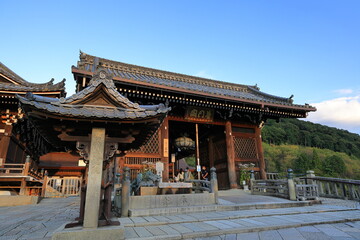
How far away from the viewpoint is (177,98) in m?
11.7

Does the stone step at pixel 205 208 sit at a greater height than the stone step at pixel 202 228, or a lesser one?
greater

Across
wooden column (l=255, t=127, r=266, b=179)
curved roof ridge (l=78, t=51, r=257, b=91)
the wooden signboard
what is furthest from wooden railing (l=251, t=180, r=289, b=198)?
curved roof ridge (l=78, t=51, r=257, b=91)

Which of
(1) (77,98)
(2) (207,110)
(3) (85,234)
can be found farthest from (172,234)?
(2) (207,110)

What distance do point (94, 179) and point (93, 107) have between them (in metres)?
1.49

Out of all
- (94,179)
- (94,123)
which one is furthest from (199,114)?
(94,179)

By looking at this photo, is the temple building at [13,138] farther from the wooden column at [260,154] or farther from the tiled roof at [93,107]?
the wooden column at [260,154]

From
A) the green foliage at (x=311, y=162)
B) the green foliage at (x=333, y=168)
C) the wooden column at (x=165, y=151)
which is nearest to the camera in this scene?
the wooden column at (x=165, y=151)

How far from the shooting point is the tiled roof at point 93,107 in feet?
13.4

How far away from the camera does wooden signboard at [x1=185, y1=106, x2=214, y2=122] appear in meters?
13.1

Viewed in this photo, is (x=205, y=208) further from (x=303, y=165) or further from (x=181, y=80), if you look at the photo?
(x=303, y=165)

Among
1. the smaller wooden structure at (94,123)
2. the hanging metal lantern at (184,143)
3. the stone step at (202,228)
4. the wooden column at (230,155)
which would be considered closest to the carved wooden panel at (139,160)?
the hanging metal lantern at (184,143)

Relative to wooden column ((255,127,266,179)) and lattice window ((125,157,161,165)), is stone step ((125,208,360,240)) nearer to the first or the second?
lattice window ((125,157,161,165))

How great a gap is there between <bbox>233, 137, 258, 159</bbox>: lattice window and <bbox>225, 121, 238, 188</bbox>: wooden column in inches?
16.5

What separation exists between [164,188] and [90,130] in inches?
182
